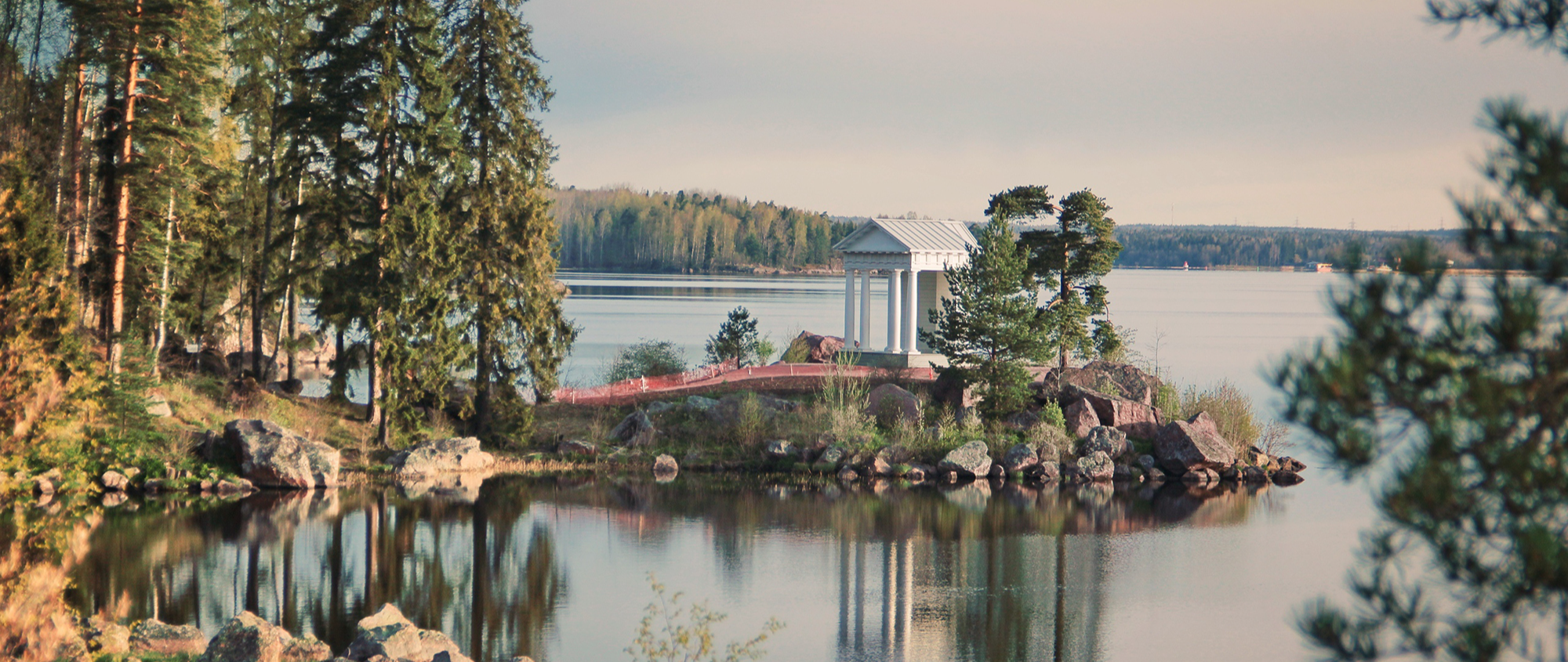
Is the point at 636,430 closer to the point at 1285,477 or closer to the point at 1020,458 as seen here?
the point at 1020,458

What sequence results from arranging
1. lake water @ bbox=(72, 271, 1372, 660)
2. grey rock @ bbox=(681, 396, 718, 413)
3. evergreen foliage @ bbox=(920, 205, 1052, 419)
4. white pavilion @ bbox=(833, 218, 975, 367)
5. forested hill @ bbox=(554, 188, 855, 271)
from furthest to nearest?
1. forested hill @ bbox=(554, 188, 855, 271)
2. white pavilion @ bbox=(833, 218, 975, 367)
3. grey rock @ bbox=(681, 396, 718, 413)
4. evergreen foliage @ bbox=(920, 205, 1052, 419)
5. lake water @ bbox=(72, 271, 1372, 660)

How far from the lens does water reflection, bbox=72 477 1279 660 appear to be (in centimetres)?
1529

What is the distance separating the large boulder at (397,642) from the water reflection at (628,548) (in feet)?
3.33

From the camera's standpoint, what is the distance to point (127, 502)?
76.4 feet

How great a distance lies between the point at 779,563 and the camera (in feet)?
63.4

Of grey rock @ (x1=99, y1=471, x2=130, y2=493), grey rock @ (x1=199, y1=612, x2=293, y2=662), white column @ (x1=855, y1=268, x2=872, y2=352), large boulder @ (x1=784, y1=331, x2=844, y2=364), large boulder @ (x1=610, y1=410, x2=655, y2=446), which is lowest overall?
grey rock @ (x1=99, y1=471, x2=130, y2=493)

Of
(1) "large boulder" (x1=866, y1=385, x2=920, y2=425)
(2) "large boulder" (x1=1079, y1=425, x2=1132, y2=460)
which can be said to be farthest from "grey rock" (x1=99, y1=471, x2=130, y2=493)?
(2) "large boulder" (x1=1079, y1=425, x2=1132, y2=460)

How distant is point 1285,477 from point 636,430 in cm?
1524

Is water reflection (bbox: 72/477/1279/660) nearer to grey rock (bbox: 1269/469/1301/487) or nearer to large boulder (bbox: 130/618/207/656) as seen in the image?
large boulder (bbox: 130/618/207/656)

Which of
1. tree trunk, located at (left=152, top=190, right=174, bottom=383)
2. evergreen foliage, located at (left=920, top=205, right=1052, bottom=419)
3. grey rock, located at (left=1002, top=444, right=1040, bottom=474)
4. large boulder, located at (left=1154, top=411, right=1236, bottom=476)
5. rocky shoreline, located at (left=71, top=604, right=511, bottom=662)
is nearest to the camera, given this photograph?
rocky shoreline, located at (left=71, top=604, right=511, bottom=662)

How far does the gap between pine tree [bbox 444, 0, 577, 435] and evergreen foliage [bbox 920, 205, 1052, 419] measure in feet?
31.0

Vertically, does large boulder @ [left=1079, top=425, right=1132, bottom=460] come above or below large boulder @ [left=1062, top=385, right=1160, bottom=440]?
below

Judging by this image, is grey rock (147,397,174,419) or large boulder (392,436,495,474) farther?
large boulder (392,436,495,474)

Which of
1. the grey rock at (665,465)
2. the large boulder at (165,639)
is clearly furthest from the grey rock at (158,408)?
the large boulder at (165,639)
